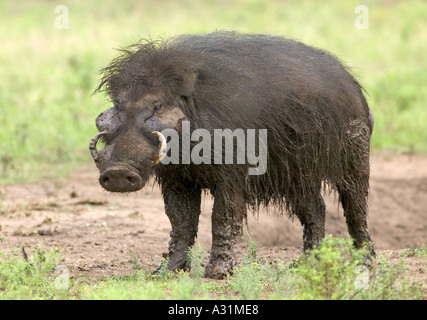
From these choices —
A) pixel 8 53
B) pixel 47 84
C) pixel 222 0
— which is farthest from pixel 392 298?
pixel 222 0

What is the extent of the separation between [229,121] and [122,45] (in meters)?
10.4

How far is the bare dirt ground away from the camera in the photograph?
7.34m

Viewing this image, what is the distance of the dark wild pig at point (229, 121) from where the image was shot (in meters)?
5.84

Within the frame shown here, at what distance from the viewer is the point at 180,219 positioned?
6.44 meters

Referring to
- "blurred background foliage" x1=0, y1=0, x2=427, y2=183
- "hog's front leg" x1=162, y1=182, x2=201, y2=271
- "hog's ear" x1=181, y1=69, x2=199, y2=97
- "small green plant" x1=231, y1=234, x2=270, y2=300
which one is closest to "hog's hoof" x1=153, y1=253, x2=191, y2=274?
"hog's front leg" x1=162, y1=182, x2=201, y2=271

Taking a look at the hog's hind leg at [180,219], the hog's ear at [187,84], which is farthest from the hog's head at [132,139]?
the hog's hind leg at [180,219]

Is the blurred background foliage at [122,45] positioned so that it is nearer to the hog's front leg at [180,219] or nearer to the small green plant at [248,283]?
the hog's front leg at [180,219]

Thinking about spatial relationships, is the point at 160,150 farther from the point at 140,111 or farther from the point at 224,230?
the point at 224,230

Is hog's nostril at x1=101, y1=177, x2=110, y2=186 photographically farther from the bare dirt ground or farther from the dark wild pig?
the bare dirt ground

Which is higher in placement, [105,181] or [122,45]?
[122,45]

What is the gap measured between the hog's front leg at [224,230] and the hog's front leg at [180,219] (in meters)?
0.30

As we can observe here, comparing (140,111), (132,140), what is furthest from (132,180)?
(140,111)

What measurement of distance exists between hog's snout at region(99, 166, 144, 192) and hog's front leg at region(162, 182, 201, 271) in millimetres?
882
